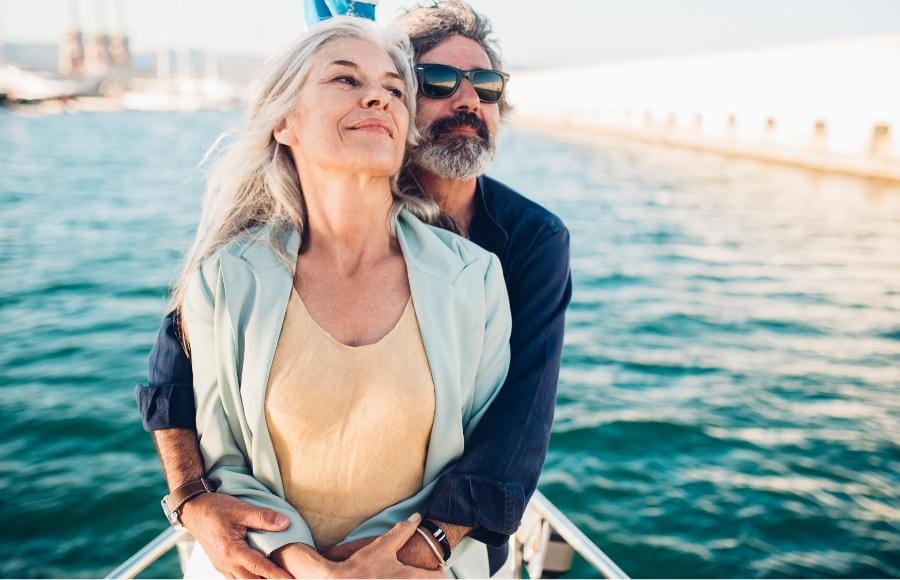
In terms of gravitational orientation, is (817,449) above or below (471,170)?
below

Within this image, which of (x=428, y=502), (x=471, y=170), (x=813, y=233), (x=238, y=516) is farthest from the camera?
(x=813, y=233)

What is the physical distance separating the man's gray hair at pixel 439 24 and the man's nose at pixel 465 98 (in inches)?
7.6

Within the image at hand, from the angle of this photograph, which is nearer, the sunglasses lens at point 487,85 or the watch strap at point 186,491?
the watch strap at point 186,491

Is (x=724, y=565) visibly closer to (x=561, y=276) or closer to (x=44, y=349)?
(x=561, y=276)

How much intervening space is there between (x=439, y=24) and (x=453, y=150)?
52cm

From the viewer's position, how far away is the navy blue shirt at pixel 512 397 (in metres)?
1.76

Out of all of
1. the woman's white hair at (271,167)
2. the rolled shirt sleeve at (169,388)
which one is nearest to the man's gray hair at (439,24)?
the woman's white hair at (271,167)

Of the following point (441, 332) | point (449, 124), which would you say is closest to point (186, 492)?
point (441, 332)

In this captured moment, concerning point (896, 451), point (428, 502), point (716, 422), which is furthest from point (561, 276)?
point (896, 451)

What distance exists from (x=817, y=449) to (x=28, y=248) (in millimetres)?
13305

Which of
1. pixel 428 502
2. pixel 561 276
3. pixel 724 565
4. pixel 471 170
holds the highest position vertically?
pixel 471 170

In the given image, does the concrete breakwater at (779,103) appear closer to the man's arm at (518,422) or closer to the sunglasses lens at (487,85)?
the sunglasses lens at (487,85)

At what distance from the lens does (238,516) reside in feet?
5.54

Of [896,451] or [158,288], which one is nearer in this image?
[896,451]
